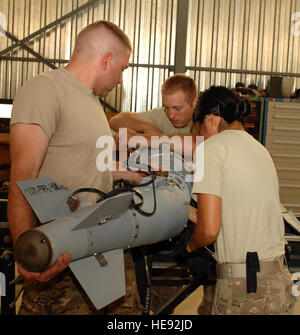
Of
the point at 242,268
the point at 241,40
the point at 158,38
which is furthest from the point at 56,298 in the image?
the point at 241,40

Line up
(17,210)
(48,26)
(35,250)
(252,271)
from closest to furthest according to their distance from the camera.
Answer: (35,250)
(17,210)
(252,271)
(48,26)

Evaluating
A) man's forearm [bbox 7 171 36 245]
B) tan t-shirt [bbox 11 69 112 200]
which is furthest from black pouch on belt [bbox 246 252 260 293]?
man's forearm [bbox 7 171 36 245]

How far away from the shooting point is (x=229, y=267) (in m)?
1.34

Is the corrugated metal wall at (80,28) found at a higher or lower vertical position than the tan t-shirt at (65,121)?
higher

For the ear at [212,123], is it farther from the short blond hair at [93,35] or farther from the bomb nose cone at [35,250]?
the bomb nose cone at [35,250]

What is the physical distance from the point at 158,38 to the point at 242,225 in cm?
549

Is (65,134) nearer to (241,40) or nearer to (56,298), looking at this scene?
(56,298)

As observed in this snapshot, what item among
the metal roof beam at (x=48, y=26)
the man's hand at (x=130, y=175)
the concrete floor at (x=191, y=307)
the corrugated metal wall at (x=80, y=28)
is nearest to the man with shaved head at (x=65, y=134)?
the man's hand at (x=130, y=175)

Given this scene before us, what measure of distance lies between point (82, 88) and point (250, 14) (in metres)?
5.64

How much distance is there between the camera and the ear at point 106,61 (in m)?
1.48

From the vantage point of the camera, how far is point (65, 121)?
4.37 ft

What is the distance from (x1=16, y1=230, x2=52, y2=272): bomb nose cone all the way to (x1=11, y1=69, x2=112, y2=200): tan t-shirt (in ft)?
1.26

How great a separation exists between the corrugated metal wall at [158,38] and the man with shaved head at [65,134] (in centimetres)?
497
